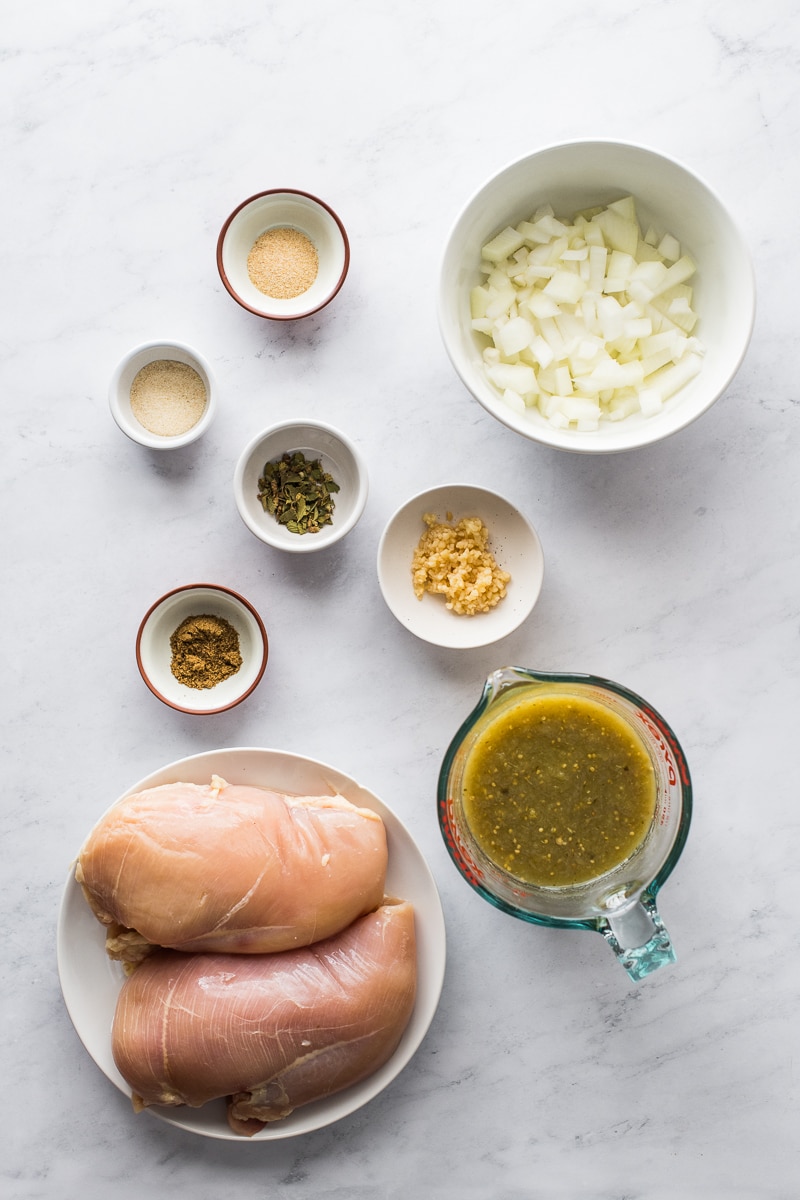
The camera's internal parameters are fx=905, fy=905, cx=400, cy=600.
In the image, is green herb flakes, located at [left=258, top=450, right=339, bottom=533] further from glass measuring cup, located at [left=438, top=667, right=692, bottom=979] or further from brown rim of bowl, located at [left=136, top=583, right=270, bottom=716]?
glass measuring cup, located at [left=438, top=667, right=692, bottom=979]

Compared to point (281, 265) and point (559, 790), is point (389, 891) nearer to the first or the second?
point (559, 790)

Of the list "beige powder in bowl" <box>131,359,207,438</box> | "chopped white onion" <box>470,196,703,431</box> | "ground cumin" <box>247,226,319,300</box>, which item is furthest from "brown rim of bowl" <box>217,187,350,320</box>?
"chopped white onion" <box>470,196,703,431</box>

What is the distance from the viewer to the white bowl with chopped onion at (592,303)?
1.78m

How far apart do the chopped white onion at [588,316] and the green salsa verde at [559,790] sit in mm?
612

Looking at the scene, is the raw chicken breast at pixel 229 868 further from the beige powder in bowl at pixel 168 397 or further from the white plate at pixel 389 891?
the beige powder in bowl at pixel 168 397

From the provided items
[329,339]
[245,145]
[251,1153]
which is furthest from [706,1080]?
Result: [245,145]

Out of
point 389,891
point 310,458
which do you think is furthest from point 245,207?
point 389,891

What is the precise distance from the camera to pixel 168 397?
1.94 metres

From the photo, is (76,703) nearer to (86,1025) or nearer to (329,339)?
(86,1025)

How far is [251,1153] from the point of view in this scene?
202 cm

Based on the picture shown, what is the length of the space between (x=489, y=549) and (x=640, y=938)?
2.72ft

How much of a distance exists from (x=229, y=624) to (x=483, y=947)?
92cm

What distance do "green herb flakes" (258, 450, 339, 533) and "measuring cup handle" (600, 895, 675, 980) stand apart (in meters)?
0.99

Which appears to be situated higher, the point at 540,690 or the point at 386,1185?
the point at 540,690
